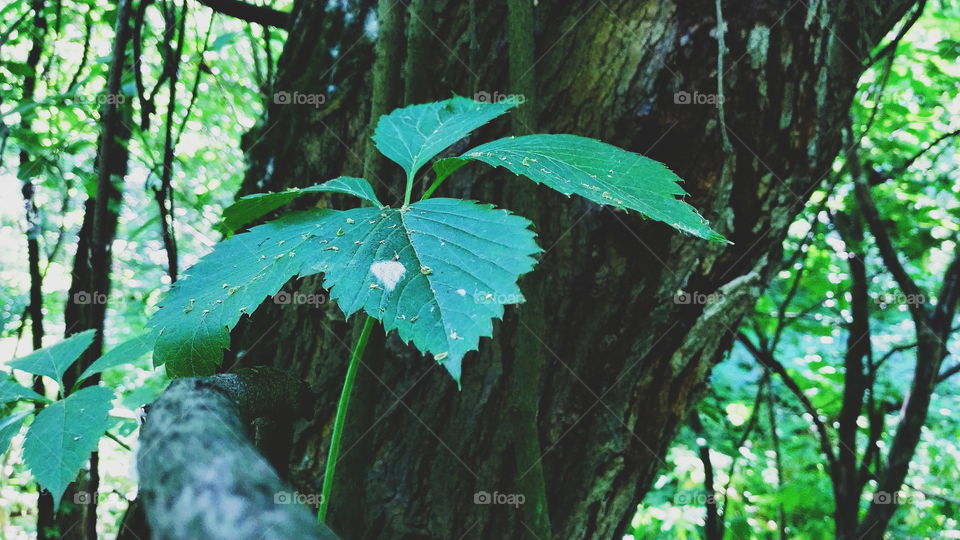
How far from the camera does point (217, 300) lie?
0.63 meters

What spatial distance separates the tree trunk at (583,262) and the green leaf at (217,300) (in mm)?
468

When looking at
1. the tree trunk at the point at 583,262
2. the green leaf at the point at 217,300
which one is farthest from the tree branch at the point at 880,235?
the green leaf at the point at 217,300

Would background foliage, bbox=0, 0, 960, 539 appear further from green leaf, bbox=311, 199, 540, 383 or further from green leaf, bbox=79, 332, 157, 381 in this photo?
green leaf, bbox=311, 199, 540, 383

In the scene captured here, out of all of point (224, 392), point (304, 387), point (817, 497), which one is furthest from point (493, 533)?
point (817, 497)

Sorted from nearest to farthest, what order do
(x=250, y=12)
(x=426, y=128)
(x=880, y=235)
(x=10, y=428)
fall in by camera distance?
1. (x=426, y=128)
2. (x=10, y=428)
3. (x=250, y=12)
4. (x=880, y=235)

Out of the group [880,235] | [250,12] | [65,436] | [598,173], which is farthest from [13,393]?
[880,235]

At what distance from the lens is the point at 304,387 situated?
0.79 meters

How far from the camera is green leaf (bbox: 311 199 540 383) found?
21.1 inches

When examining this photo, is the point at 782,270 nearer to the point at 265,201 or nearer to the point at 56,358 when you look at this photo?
the point at 265,201

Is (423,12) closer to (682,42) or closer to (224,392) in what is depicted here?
(682,42)

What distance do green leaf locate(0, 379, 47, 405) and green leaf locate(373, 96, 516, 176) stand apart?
84 cm

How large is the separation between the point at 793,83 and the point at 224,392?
1243 mm

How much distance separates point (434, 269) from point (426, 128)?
36 cm

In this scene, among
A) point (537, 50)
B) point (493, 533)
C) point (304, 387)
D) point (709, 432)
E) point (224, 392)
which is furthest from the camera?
point (709, 432)
